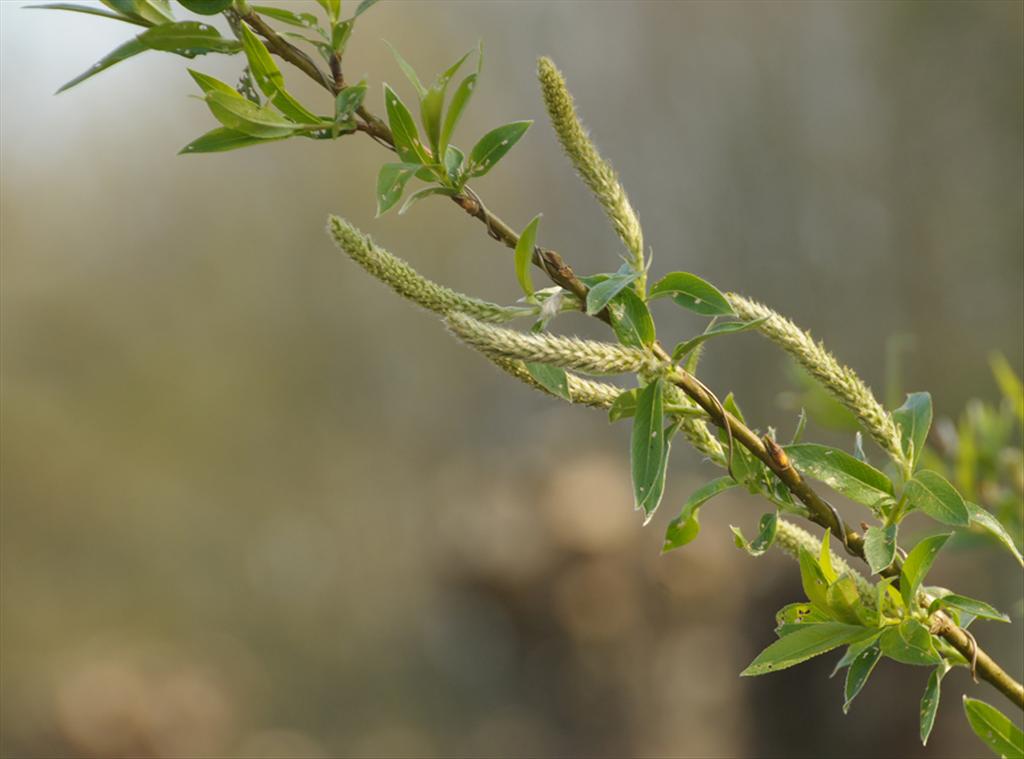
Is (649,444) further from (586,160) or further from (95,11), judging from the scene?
(95,11)

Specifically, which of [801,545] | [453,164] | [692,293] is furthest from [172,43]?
[801,545]

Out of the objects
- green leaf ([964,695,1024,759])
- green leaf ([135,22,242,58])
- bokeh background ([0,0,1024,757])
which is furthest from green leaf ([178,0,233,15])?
bokeh background ([0,0,1024,757])

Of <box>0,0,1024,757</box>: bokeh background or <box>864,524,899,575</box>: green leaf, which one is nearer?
<box>864,524,899,575</box>: green leaf

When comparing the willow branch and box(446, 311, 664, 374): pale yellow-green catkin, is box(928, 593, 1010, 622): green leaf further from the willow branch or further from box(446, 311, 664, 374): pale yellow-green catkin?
box(446, 311, 664, 374): pale yellow-green catkin

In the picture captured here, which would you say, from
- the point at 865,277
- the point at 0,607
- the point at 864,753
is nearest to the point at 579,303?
the point at 864,753

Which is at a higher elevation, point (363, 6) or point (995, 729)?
point (363, 6)

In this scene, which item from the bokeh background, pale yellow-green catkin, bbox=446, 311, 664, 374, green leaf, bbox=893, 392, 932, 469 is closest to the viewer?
pale yellow-green catkin, bbox=446, 311, 664, 374
